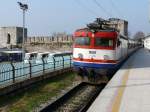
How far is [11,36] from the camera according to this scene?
95.3 metres

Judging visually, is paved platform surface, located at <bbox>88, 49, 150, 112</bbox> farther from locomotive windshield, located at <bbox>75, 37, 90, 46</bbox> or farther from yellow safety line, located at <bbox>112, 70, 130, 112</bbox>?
locomotive windshield, located at <bbox>75, 37, 90, 46</bbox>

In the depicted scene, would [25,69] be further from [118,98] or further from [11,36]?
[11,36]

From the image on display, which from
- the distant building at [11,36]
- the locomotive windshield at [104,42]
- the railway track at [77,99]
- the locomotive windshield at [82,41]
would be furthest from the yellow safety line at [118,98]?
the distant building at [11,36]

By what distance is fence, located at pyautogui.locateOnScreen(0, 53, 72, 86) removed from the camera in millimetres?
16109

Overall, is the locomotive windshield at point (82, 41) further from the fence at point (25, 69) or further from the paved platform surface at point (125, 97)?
the paved platform surface at point (125, 97)

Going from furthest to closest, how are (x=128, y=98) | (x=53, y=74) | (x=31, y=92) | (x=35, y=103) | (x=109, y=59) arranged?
(x=53, y=74) → (x=109, y=59) → (x=31, y=92) → (x=35, y=103) → (x=128, y=98)

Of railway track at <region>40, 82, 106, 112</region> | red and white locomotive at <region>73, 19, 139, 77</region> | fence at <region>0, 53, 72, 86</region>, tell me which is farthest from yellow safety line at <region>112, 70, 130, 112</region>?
fence at <region>0, 53, 72, 86</region>

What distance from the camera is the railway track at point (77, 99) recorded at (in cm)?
1340

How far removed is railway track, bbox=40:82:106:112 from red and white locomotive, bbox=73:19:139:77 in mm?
931

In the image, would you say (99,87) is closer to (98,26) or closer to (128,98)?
(98,26)

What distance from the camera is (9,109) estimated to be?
12781mm

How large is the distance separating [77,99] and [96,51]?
14.4 ft

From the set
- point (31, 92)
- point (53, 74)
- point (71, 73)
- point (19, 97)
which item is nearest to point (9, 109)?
point (19, 97)

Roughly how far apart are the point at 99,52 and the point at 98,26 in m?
1.51
